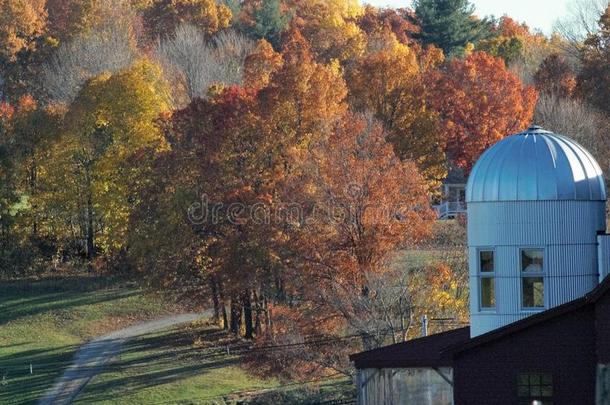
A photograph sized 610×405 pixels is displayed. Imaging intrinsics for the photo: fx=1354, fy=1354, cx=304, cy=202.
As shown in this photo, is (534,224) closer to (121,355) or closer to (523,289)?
(523,289)

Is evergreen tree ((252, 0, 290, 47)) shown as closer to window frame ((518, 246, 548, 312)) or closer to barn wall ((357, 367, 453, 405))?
barn wall ((357, 367, 453, 405))

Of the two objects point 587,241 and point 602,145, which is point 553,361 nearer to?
point 587,241

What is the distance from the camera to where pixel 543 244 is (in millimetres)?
31953

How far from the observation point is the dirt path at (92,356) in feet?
165

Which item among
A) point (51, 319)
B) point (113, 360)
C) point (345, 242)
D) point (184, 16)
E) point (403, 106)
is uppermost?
point (184, 16)

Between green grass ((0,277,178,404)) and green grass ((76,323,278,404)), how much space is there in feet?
7.72

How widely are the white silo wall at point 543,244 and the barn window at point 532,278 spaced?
122mm

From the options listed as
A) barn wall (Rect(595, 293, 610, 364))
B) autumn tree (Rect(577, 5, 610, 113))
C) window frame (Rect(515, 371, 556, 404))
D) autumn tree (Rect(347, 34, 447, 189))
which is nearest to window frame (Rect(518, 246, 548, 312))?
window frame (Rect(515, 371, 556, 404))

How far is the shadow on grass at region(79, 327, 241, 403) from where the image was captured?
5112 cm

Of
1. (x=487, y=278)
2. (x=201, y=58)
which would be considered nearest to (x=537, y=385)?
(x=487, y=278)

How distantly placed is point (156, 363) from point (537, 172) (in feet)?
88.1

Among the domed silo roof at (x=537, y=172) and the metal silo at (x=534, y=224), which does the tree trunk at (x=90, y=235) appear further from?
the domed silo roof at (x=537, y=172)

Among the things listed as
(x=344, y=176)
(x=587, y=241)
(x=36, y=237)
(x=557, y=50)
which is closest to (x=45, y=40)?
(x=36, y=237)

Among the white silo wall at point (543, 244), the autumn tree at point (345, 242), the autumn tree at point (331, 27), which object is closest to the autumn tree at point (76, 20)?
the autumn tree at point (331, 27)
